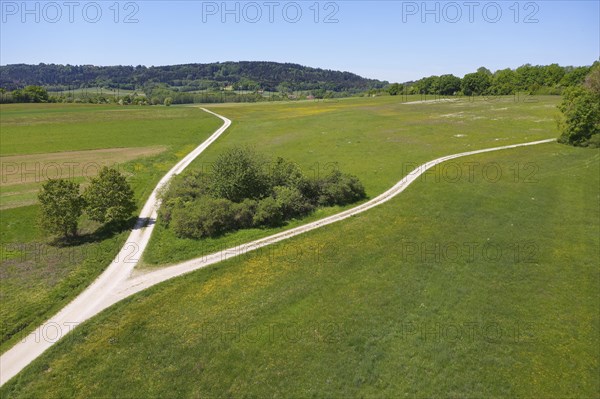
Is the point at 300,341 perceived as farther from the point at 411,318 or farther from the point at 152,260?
the point at 152,260

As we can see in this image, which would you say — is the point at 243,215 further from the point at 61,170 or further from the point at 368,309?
the point at 61,170

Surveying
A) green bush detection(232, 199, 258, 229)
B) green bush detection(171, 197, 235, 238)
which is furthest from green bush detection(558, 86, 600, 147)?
green bush detection(171, 197, 235, 238)

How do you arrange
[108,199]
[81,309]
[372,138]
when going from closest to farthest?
[81,309]
[108,199]
[372,138]

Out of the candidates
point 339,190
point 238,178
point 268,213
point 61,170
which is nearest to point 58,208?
point 238,178

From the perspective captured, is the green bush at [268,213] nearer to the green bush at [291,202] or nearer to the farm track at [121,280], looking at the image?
the green bush at [291,202]

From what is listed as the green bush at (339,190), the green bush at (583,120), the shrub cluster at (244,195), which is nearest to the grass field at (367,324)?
the shrub cluster at (244,195)

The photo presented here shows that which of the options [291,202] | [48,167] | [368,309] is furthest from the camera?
[48,167]

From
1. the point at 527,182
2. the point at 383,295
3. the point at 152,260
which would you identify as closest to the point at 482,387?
the point at 383,295

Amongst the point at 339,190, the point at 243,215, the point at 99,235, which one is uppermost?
the point at 339,190
